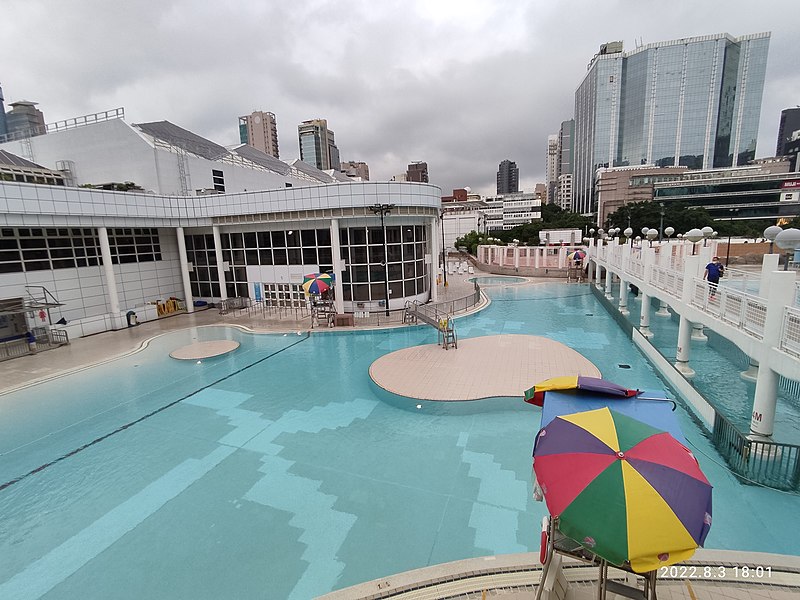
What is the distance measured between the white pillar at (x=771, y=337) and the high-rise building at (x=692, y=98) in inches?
5461

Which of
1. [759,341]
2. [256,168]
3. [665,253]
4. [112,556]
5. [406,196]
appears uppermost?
[256,168]

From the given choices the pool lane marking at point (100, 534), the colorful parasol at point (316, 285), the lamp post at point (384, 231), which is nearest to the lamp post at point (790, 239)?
the pool lane marking at point (100, 534)

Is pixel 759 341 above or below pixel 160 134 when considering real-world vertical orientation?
below

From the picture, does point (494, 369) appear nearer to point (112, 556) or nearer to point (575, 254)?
point (112, 556)

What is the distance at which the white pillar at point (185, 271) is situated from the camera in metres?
24.1

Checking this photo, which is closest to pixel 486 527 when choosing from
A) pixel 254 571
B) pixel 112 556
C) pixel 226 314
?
pixel 254 571

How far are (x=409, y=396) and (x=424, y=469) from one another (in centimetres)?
327

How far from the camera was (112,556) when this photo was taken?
6.17 m

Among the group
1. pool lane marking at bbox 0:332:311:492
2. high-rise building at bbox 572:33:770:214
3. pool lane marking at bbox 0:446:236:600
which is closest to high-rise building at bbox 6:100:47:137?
pool lane marking at bbox 0:332:311:492

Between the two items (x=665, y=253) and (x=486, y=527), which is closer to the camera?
(x=486, y=527)

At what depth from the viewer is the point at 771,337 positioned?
24.0ft

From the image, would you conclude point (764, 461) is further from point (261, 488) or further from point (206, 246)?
point (206, 246)

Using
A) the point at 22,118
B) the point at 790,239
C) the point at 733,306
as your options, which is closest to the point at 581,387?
the point at 733,306
